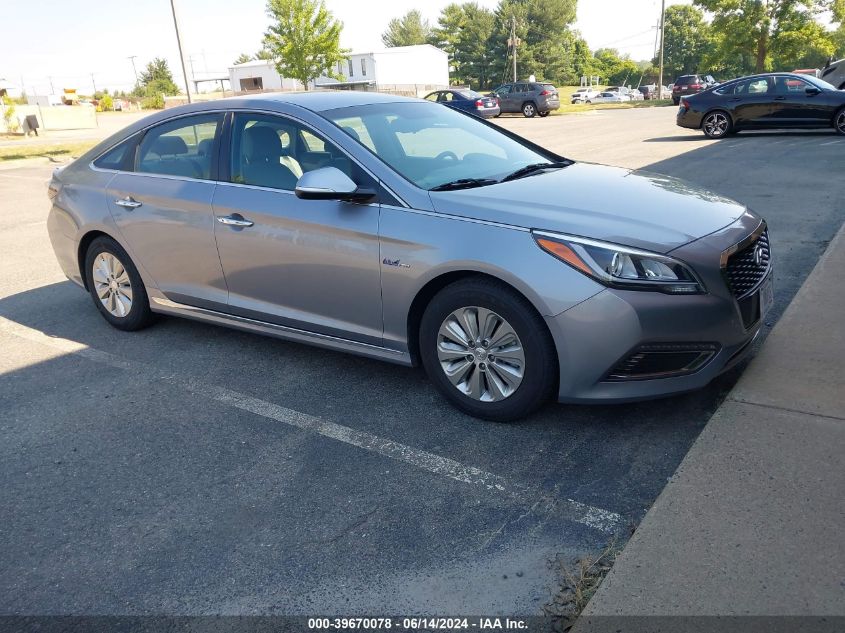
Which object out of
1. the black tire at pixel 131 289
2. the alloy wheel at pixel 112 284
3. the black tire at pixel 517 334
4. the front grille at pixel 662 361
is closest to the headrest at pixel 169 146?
the black tire at pixel 131 289

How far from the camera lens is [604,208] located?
3732mm

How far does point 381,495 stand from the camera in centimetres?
323

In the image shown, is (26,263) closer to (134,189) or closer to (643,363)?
(134,189)

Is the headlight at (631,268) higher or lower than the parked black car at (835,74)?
higher

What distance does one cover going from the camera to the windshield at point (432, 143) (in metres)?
4.24

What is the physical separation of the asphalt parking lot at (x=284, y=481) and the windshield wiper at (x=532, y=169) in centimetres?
75

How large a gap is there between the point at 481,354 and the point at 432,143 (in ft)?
5.21

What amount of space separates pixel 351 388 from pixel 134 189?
7.15 ft

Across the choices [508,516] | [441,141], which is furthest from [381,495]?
[441,141]

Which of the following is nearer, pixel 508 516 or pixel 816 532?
pixel 816 532

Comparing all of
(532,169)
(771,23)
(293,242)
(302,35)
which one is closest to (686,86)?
(771,23)

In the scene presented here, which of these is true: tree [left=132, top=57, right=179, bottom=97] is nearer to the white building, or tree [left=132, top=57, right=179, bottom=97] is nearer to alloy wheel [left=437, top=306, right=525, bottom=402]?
the white building

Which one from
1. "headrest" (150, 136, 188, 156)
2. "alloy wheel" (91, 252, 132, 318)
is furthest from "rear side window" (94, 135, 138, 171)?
"alloy wheel" (91, 252, 132, 318)

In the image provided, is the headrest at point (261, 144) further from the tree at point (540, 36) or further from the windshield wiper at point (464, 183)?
the tree at point (540, 36)
